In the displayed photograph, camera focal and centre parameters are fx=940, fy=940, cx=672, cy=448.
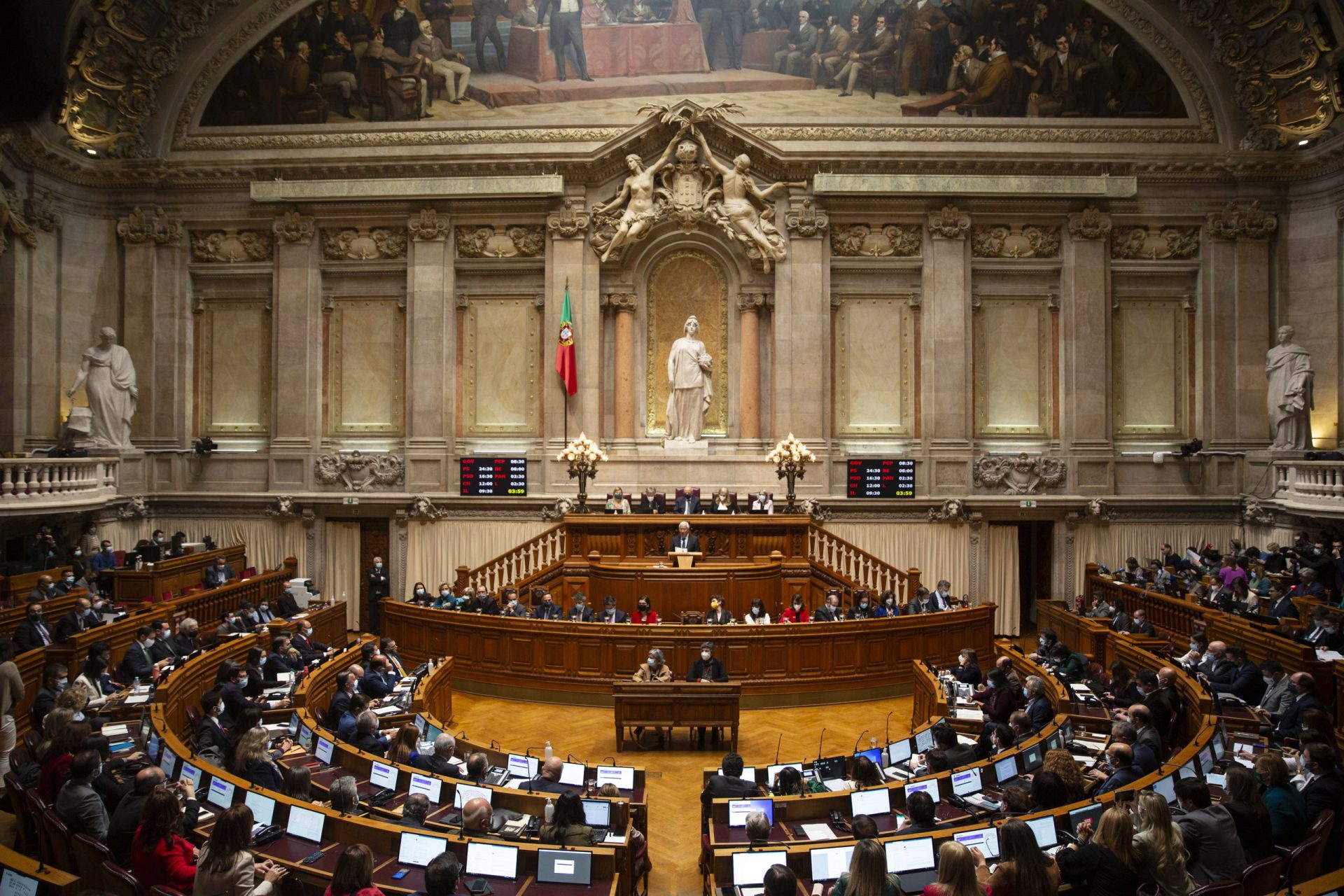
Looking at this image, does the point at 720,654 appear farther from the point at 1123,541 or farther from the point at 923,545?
the point at 1123,541

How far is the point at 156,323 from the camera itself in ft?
71.9

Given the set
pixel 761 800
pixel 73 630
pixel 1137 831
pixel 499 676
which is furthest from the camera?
pixel 499 676

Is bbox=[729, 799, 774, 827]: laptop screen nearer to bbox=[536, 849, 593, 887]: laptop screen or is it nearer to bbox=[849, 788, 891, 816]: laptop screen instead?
bbox=[849, 788, 891, 816]: laptop screen

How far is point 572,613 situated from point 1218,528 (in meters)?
14.8

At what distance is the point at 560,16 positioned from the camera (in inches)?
877

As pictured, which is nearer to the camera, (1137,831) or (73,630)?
(1137,831)

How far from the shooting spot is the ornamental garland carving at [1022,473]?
21.3 m

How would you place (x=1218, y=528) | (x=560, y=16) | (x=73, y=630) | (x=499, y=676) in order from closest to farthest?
(x=73, y=630)
(x=499, y=676)
(x=1218, y=528)
(x=560, y=16)

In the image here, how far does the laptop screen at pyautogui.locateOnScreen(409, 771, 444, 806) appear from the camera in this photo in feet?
26.9

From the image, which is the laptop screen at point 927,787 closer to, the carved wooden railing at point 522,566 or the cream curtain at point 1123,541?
the carved wooden railing at point 522,566

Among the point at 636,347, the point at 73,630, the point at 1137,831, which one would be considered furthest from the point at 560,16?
the point at 1137,831

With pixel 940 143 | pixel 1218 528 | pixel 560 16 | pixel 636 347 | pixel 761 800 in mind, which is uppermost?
pixel 560 16

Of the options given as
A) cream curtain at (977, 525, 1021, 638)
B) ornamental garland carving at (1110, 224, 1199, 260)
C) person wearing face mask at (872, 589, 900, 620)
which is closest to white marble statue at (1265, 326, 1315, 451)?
ornamental garland carving at (1110, 224, 1199, 260)

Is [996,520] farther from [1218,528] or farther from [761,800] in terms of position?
[761,800]
